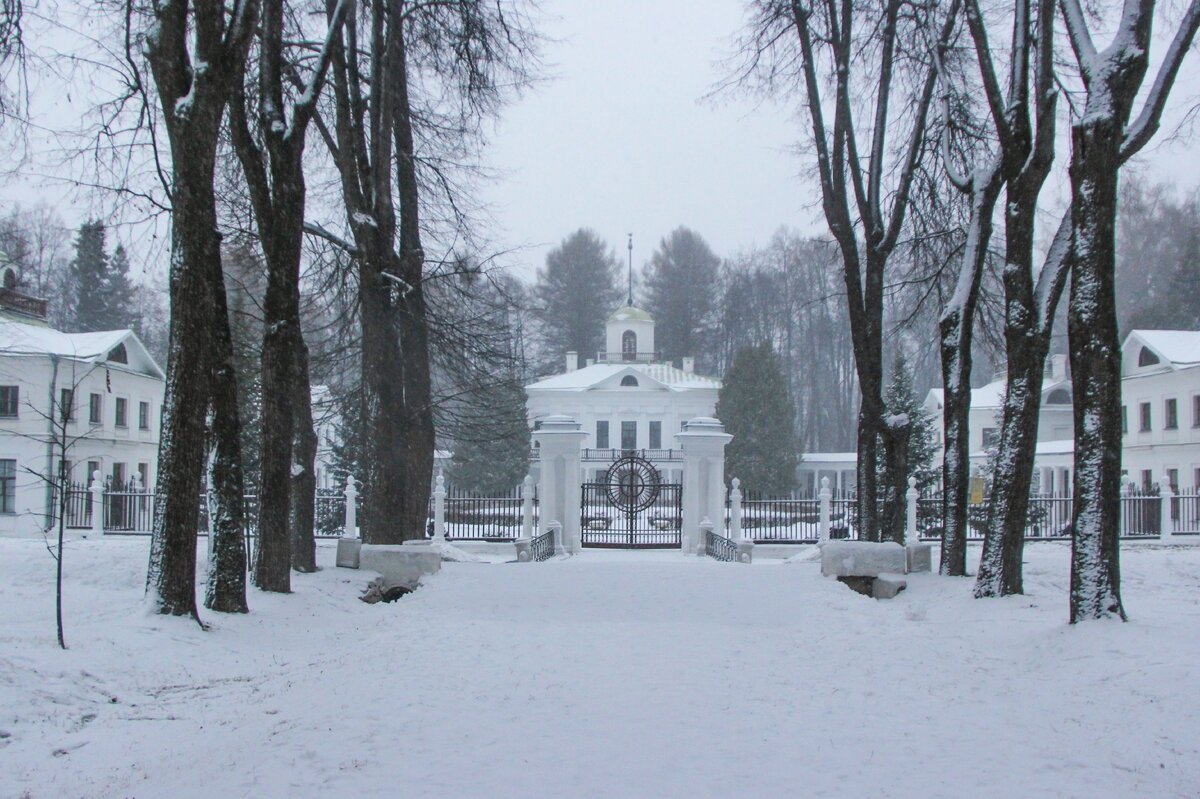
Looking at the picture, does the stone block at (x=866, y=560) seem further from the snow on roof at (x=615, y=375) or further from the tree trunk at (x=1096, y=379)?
the snow on roof at (x=615, y=375)

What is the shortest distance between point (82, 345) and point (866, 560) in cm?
2836

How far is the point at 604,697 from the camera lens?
6609mm

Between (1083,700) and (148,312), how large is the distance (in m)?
55.6

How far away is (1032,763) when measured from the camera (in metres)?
5.31

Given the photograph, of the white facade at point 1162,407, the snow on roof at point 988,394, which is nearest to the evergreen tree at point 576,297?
the snow on roof at point 988,394

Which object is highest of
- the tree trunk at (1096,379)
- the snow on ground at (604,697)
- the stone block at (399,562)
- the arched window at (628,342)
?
the arched window at (628,342)

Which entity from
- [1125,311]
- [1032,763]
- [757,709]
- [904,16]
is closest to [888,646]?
[757,709]

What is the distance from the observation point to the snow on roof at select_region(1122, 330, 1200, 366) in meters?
33.5

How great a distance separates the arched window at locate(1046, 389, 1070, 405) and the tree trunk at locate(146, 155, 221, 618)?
4211 cm

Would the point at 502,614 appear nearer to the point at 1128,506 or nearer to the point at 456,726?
the point at 456,726

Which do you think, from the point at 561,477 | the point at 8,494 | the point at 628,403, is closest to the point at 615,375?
the point at 628,403

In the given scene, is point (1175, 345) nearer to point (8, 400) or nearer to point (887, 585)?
point (887, 585)

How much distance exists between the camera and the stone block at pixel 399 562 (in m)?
13.1

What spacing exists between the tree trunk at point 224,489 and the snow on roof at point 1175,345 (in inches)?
1311
